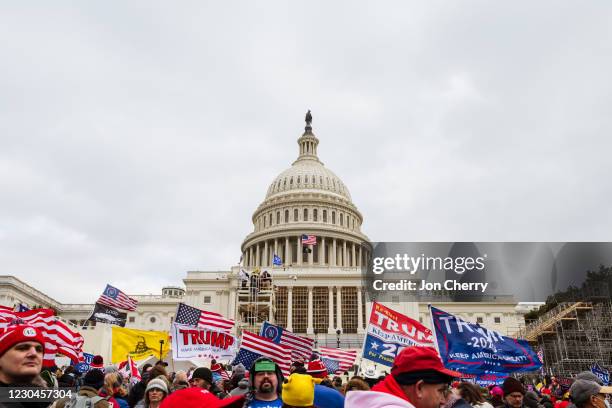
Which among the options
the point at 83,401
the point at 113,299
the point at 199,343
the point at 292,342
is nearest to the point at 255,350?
the point at 292,342

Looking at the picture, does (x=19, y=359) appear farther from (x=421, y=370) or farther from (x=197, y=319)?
(x=197, y=319)

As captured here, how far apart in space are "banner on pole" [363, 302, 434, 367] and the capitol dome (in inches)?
2468

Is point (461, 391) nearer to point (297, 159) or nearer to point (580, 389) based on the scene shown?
point (580, 389)

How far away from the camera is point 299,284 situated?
73.6 m

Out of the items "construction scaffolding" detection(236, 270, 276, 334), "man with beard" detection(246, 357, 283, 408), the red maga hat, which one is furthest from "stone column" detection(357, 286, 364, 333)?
the red maga hat

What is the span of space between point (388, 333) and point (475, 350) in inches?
135

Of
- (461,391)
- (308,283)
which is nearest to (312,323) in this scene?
(308,283)

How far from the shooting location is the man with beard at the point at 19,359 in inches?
140

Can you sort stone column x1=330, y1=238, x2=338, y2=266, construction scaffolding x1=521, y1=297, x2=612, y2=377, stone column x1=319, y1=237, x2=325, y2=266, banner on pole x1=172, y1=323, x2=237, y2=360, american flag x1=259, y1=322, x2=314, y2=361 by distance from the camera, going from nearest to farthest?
american flag x1=259, y1=322, x2=314, y2=361 → banner on pole x1=172, y1=323, x2=237, y2=360 → construction scaffolding x1=521, y1=297, x2=612, y2=377 → stone column x1=319, y1=237, x2=325, y2=266 → stone column x1=330, y1=238, x2=338, y2=266

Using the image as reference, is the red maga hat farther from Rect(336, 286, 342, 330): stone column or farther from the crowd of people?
Rect(336, 286, 342, 330): stone column

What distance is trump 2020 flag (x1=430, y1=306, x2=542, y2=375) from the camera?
40.6 ft

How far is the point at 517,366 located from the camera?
12625mm

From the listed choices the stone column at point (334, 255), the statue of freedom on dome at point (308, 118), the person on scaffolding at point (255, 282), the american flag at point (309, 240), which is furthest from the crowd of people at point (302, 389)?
the statue of freedom on dome at point (308, 118)

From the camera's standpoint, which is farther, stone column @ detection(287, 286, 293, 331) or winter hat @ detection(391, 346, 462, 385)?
stone column @ detection(287, 286, 293, 331)
